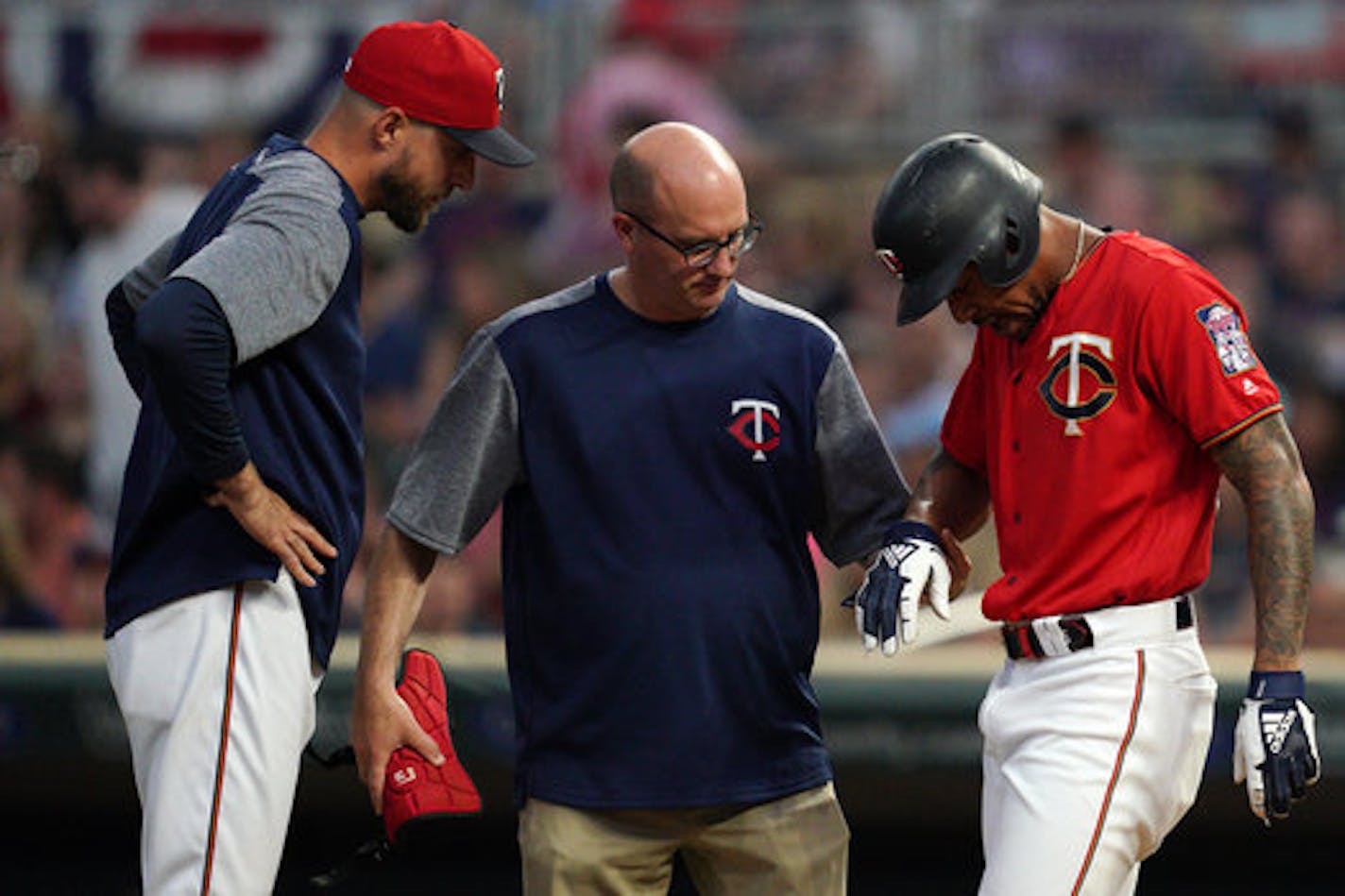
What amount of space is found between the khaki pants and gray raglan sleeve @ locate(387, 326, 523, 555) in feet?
1.41

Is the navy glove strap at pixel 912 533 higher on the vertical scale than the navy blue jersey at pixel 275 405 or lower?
lower

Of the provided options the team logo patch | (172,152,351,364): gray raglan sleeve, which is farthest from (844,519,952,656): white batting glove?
(172,152,351,364): gray raglan sleeve

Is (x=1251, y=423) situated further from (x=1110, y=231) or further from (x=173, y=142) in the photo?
(x=173, y=142)

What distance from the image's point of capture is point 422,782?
316 cm

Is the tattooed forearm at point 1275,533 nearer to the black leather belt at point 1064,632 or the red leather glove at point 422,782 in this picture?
the black leather belt at point 1064,632

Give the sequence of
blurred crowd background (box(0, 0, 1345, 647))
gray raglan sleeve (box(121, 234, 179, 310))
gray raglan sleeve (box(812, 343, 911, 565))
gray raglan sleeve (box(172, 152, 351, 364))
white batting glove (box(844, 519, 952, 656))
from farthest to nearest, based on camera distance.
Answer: blurred crowd background (box(0, 0, 1345, 647)) → gray raglan sleeve (box(121, 234, 179, 310)) → gray raglan sleeve (box(812, 343, 911, 565)) → white batting glove (box(844, 519, 952, 656)) → gray raglan sleeve (box(172, 152, 351, 364))

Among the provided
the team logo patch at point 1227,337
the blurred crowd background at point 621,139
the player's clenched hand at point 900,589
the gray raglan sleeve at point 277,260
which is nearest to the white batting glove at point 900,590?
the player's clenched hand at point 900,589

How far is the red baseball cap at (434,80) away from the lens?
10.6ft

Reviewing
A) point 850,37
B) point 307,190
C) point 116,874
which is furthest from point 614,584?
point 850,37

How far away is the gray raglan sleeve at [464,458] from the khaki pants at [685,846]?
431 mm

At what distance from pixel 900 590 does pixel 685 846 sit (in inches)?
19.9

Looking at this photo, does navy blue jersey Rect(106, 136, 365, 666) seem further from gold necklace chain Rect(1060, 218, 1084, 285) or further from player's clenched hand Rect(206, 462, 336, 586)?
gold necklace chain Rect(1060, 218, 1084, 285)

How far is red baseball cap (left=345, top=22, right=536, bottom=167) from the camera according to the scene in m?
3.24

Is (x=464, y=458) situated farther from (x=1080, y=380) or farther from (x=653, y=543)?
(x=1080, y=380)
